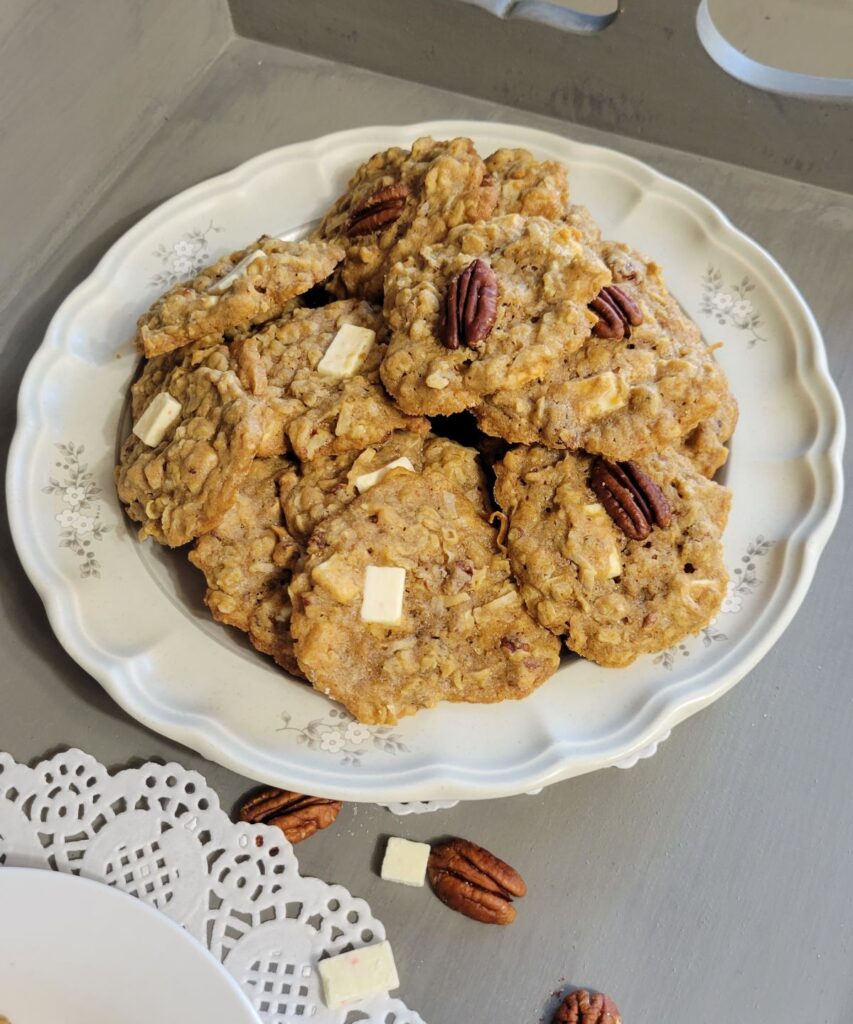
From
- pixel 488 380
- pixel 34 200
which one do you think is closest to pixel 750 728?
pixel 488 380

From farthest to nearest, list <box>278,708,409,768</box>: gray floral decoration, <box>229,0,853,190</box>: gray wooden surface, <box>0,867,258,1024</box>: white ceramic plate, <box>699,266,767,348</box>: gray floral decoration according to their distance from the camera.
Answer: <box>229,0,853,190</box>: gray wooden surface < <box>699,266,767,348</box>: gray floral decoration < <box>278,708,409,768</box>: gray floral decoration < <box>0,867,258,1024</box>: white ceramic plate

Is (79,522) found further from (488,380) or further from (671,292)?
(671,292)

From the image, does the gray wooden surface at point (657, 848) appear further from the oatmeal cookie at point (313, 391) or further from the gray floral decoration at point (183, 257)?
the oatmeal cookie at point (313, 391)

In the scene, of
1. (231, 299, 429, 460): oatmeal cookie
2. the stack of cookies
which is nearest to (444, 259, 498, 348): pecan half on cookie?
the stack of cookies

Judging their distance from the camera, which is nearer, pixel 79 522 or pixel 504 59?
pixel 79 522

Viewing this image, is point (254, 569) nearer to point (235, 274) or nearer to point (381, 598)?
point (381, 598)

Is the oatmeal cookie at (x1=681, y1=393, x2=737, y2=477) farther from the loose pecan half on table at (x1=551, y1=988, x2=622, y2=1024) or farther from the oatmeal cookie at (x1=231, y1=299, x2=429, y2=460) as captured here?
the loose pecan half on table at (x1=551, y1=988, x2=622, y2=1024)

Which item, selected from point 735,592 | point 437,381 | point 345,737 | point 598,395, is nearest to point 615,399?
point 598,395
